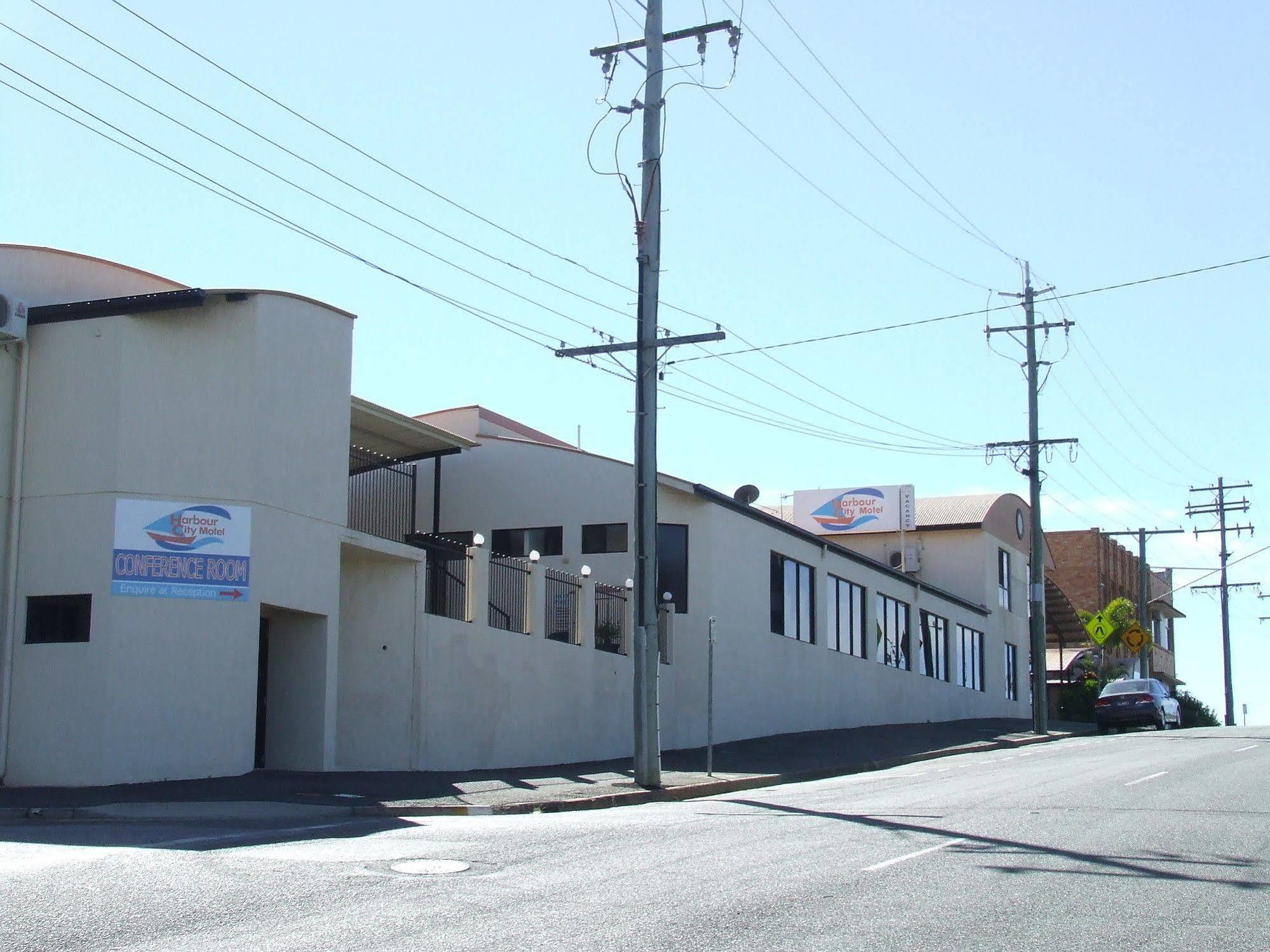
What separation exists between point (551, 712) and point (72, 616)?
8532 mm

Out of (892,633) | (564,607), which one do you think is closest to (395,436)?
(564,607)

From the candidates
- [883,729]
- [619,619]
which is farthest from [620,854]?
[883,729]

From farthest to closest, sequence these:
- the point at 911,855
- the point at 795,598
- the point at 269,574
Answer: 1. the point at 795,598
2. the point at 269,574
3. the point at 911,855

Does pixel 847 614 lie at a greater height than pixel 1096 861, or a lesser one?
greater

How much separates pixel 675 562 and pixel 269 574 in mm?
11038

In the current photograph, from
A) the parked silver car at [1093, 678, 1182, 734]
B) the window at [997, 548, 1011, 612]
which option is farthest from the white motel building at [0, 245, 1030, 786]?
the window at [997, 548, 1011, 612]

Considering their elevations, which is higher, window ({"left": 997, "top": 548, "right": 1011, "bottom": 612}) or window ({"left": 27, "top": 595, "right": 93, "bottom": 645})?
window ({"left": 997, "top": 548, "right": 1011, "bottom": 612})

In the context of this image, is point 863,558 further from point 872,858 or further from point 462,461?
point 872,858

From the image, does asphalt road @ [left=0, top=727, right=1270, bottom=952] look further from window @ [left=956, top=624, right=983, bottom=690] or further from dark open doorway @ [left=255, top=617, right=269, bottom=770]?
window @ [left=956, top=624, right=983, bottom=690]

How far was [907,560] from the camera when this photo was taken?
45406 mm

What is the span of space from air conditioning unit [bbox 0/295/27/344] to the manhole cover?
1126 cm

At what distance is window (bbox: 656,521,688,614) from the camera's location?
28.6 meters

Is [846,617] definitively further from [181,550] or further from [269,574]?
[181,550]

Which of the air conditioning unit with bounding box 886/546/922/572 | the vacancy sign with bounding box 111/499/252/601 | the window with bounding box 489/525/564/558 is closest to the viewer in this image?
the vacancy sign with bounding box 111/499/252/601
